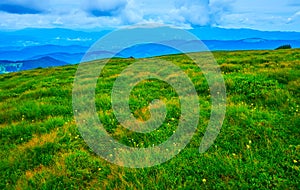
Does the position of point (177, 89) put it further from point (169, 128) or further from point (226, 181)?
point (226, 181)

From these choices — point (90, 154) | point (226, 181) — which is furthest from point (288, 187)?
point (90, 154)

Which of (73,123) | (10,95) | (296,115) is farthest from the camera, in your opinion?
(10,95)

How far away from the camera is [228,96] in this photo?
9047mm

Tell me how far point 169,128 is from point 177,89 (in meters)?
4.38

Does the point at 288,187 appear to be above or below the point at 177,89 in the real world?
below

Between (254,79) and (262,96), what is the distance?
7.29ft

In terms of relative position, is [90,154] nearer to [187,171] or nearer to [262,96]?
[187,171]

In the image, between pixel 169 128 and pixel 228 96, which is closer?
pixel 169 128

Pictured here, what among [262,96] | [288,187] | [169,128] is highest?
[262,96]

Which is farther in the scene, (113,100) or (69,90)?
(69,90)

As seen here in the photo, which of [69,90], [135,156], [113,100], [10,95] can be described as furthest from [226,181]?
[10,95]

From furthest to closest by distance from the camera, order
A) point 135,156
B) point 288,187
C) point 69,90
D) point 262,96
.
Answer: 1. point 69,90
2. point 262,96
3. point 135,156
4. point 288,187

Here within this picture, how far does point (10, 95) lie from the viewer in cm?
1397

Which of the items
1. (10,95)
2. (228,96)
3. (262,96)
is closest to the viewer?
(262,96)
